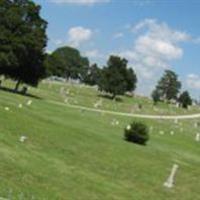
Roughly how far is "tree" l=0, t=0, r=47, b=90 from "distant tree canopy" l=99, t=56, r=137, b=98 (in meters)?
49.4

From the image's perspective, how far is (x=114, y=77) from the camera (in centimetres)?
13288

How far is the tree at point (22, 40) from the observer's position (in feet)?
255

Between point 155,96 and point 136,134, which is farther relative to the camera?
point 155,96

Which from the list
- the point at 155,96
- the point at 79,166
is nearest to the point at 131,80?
the point at 155,96

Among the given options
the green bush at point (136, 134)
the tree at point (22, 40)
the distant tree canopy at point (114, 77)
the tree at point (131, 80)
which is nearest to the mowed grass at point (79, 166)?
the green bush at point (136, 134)

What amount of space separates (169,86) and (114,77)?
1705 inches

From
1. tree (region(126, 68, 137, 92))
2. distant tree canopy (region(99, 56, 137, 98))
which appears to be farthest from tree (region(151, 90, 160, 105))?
distant tree canopy (region(99, 56, 137, 98))

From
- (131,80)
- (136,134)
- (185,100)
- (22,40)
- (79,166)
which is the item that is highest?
(131,80)

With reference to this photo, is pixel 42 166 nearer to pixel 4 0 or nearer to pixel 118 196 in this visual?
pixel 118 196

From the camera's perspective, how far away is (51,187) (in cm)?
2534

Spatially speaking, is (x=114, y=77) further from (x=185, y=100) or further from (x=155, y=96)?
(x=185, y=100)

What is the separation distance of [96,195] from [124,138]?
23.9 meters

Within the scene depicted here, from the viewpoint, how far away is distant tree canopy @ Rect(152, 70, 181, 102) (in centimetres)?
17225

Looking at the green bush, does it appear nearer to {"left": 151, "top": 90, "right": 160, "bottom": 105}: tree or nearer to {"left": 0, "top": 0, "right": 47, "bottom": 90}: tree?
{"left": 0, "top": 0, "right": 47, "bottom": 90}: tree
